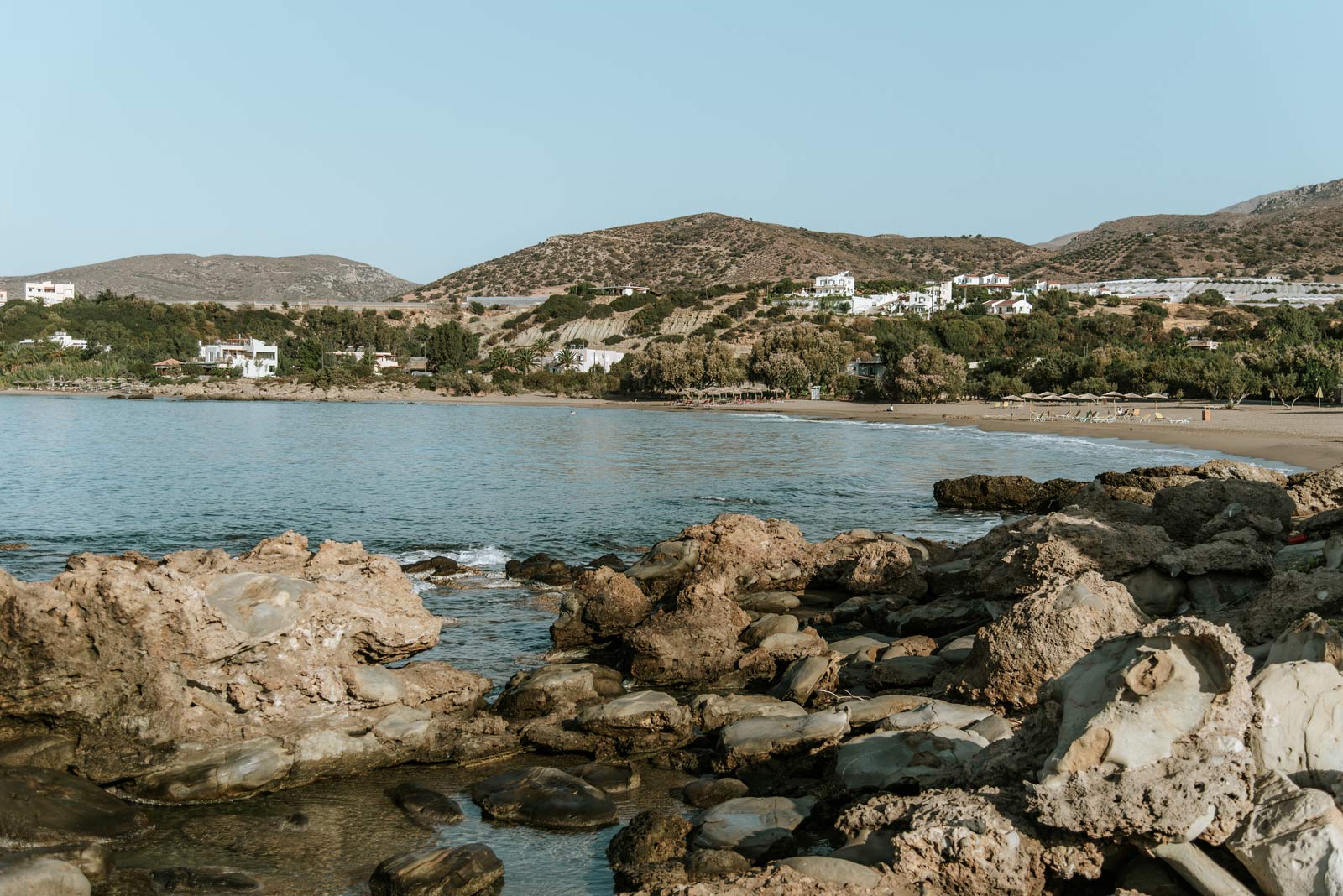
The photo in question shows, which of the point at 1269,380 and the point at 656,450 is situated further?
the point at 1269,380

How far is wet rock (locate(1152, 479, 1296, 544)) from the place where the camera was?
43.5ft

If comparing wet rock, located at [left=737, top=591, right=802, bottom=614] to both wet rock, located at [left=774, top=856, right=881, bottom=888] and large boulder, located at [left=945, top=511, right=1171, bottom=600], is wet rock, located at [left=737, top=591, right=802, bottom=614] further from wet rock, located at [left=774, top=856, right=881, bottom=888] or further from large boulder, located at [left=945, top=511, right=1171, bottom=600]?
wet rock, located at [left=774, top=856, right=881, bottom=888]

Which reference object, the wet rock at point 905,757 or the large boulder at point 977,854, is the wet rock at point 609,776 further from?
the large boulder at point 977,854

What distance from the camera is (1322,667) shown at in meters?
5.90

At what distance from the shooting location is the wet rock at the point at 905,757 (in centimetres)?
738

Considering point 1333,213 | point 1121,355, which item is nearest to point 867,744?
point 1121,355

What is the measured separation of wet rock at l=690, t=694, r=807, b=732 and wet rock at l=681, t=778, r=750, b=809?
1.17m

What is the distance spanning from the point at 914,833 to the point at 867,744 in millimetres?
2188

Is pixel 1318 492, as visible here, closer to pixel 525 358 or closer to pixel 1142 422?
pixel 1142 422

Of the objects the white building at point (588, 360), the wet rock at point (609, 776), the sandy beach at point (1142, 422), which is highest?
the white building at point (588, 360)

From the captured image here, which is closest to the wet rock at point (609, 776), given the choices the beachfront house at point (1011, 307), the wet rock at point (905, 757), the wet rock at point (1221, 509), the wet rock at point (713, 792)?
the wet rock at point (713, 792)

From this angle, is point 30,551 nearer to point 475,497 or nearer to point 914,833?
point 475,497

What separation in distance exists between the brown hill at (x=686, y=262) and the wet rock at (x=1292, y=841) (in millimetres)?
159583

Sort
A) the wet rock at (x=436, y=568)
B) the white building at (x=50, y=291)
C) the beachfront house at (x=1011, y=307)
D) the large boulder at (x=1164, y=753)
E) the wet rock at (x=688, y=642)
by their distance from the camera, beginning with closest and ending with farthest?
the large boulder at (x=1164, y=753) → the wet rock at (x=688, y=642) → the wet rock at (x=436, y=568) → the beachfront house at (x=1011, y=307) → the white building at (x=50, y=291)
